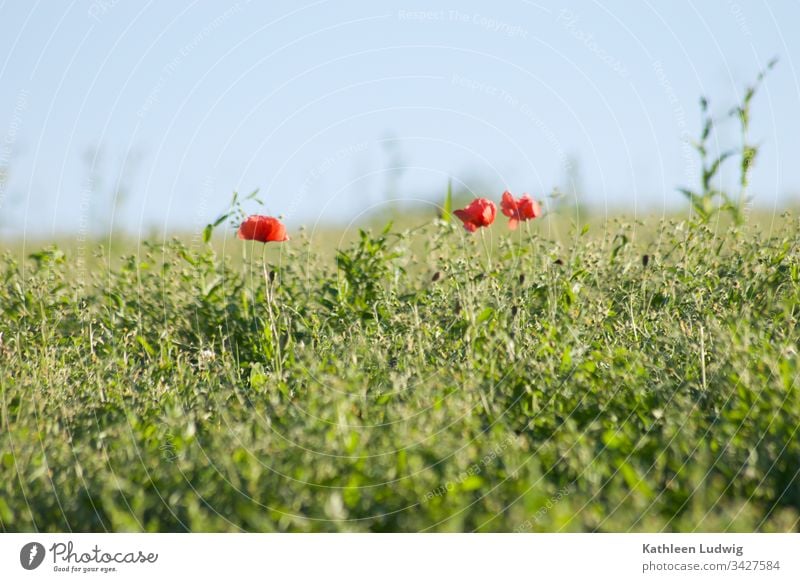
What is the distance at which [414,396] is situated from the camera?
2.96 meters

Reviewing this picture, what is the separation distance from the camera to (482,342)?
11.1 feet

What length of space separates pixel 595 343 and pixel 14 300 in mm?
2608

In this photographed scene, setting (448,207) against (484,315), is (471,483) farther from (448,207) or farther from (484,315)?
(448,207)

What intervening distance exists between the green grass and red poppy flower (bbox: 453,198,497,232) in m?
0.25

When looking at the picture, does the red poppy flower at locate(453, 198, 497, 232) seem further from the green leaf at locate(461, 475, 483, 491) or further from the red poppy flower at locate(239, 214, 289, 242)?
the green leaf at locate(461, 475, 483, 491)

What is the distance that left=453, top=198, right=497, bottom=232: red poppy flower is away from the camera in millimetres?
4020

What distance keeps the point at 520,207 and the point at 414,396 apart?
1.40m

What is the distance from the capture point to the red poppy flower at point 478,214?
4.02 meters

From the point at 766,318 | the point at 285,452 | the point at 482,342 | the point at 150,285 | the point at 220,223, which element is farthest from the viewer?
the point at 150,285

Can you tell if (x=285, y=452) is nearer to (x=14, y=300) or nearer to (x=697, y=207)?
(x=14, y=300)

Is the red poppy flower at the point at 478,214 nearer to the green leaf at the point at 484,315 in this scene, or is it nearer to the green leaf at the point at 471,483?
the green leaf at the point at 484,315

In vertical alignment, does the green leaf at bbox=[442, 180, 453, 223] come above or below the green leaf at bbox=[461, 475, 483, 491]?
above

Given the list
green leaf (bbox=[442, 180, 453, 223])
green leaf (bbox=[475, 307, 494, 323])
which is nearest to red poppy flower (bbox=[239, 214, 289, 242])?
green leaf (bbox=[442, 180, 453, 223])
